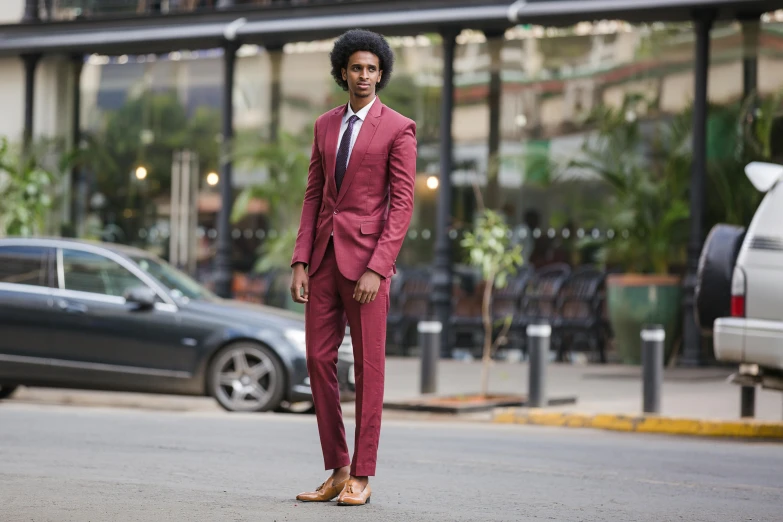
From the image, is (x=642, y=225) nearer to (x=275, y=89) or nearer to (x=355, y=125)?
(x=275, y=89)

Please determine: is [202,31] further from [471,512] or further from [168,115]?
[471,512]

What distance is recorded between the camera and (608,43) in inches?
770

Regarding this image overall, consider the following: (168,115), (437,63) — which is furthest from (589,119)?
(168,115)

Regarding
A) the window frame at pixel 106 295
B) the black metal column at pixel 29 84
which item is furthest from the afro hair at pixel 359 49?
the black metal column at pixel 29 84

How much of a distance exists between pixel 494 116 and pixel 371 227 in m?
14.1

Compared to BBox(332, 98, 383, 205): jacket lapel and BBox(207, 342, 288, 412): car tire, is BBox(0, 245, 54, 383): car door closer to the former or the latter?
BBox(207, 342, 288, 412): car tire

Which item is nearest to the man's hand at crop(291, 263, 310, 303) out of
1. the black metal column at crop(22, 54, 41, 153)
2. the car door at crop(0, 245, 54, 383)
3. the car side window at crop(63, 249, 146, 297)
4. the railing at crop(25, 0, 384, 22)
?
the car side window at crop(63, 249, 146, 297)

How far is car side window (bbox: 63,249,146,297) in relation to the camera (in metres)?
12.8

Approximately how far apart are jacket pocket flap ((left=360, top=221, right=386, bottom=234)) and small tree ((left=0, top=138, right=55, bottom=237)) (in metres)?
14.9

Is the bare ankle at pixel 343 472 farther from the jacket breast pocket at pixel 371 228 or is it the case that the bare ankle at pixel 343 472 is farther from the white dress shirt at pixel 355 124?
the white dress shirt at pixel 355 124

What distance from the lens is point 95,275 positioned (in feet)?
42.3

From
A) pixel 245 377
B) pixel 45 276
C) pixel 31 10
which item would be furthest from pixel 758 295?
pixel 31 10

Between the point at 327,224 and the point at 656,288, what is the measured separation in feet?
38.3

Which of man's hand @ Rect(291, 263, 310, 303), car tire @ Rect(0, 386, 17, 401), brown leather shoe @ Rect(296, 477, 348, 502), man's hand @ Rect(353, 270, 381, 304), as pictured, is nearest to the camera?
man's hand @ Rect(353, 270, 381, 304)
